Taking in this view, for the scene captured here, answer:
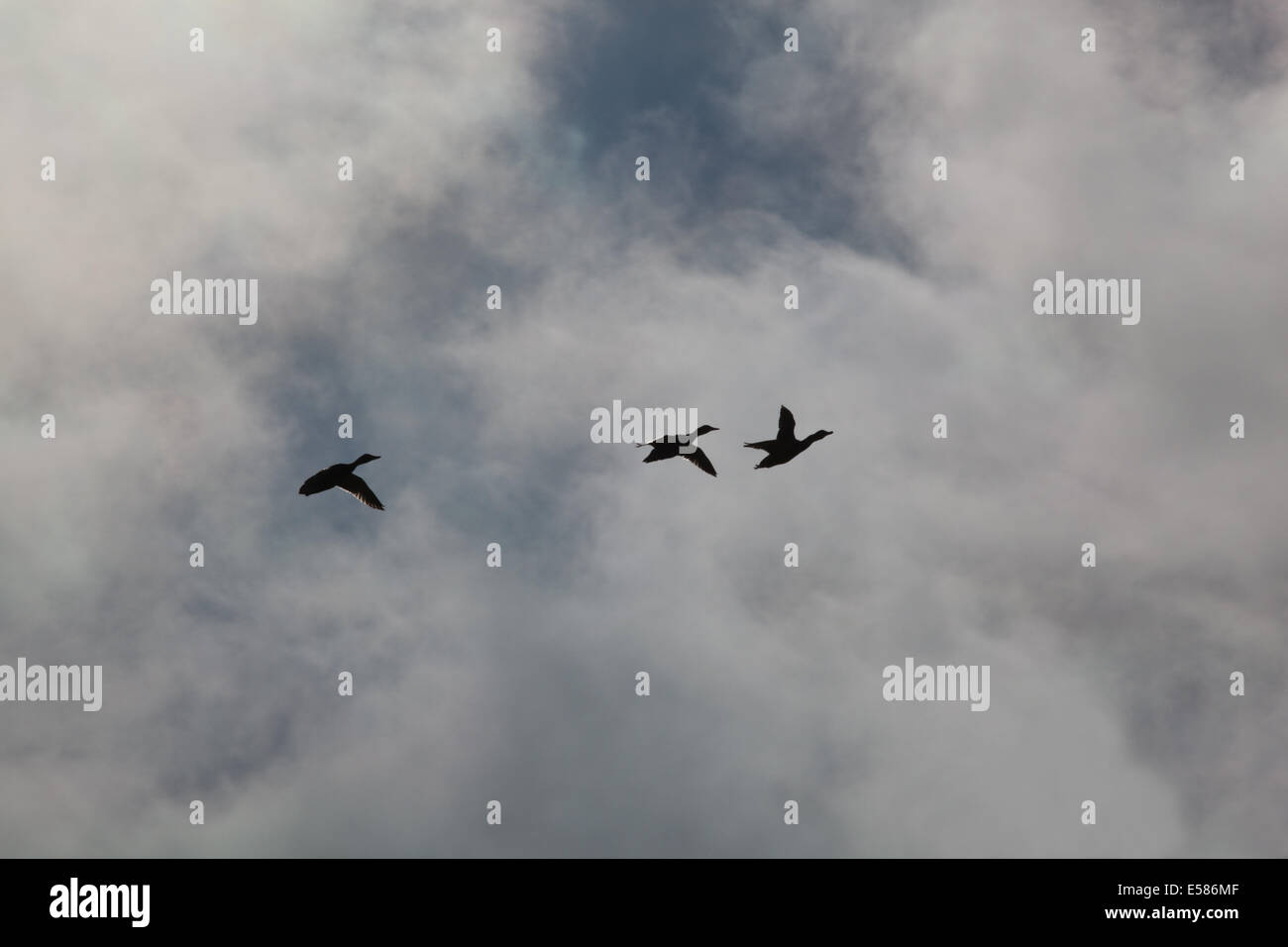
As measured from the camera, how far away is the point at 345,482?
67562mm

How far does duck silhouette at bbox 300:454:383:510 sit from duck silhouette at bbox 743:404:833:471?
817 inches

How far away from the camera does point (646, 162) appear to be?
71625mm

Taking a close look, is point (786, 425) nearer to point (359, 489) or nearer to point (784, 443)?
point (784, 443)

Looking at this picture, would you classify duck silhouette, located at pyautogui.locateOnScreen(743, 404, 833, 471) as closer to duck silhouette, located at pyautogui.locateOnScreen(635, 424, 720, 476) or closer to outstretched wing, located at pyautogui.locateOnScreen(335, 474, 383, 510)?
duck silhouette, located at pyautogui.locateOnScreen(635, 424, 720, 476)

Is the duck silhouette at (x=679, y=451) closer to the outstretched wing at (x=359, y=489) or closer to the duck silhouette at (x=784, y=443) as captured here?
the duck silhouette at (x=784, y=443)

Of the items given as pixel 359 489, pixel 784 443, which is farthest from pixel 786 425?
pixel 359 489

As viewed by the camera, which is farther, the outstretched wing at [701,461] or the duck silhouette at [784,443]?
the outstretched wing at [701,461]

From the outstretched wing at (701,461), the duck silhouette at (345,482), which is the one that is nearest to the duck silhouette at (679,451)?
the outstretched wing at (701,461)

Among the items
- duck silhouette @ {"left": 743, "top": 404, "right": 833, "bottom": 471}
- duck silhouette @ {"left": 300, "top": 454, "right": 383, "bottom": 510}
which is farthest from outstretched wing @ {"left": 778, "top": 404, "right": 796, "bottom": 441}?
duck silhouette @ {"left": 300, "top": 454, "right": 383, "bottom": 510}

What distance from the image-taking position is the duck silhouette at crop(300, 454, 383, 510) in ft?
215

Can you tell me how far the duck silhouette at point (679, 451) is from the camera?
215 feet
